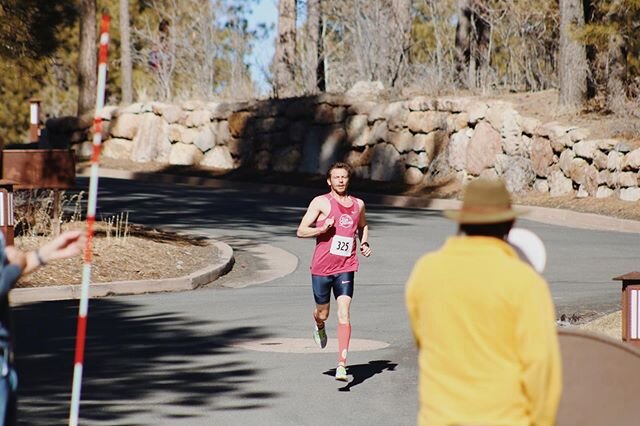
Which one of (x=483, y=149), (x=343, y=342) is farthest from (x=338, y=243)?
(x=483, y=149)

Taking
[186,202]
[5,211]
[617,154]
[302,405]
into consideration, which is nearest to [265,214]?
[186,202]

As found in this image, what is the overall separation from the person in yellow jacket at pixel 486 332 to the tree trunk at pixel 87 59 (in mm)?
34951

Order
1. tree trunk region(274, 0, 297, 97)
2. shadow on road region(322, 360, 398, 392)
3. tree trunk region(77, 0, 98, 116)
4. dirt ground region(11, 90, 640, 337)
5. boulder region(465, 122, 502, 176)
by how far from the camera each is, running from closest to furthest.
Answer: shadow on road region(322, 360, 398, 392)
dirt ground region(11, 90, 640, 337)
boulder region(465, 122, 502, 176)
tree trunk region(274, 0, 297, 97)
tree trunk region(77, 0, 98, 116)

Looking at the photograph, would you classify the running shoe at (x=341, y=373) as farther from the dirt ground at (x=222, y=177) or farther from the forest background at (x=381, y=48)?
the forest background at (x=381, y=48)

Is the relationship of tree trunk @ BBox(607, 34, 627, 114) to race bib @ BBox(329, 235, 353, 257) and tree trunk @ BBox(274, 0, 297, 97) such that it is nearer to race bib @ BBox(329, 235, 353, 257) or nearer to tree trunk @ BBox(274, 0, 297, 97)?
tree trunk @ BBox(274, 0, 297, 97)

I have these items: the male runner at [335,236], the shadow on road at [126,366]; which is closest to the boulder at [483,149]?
the shadow on road at [126,366]

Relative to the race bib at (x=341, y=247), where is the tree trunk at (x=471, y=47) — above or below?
above

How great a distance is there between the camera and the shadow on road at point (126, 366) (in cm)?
945

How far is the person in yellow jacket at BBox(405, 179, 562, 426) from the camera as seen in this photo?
4.63 metres

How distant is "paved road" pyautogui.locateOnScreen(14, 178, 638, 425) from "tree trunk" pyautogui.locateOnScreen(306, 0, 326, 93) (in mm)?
15486

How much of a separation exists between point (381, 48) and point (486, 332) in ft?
100

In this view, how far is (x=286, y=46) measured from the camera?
3725 cm

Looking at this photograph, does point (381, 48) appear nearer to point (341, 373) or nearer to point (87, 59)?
point (87, 59)

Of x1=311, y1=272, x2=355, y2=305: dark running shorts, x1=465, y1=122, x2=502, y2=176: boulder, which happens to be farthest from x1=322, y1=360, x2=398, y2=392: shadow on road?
x1=465, y1=122, x2=502, y2=176: boulder
